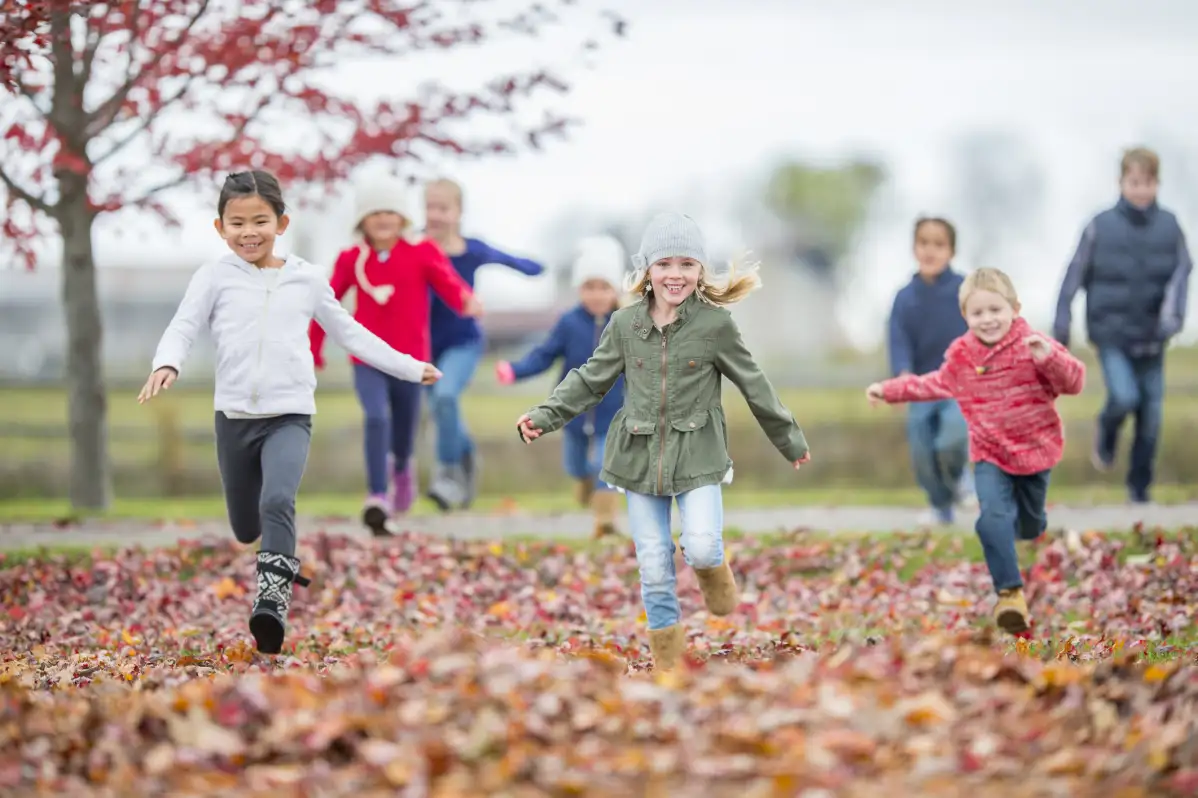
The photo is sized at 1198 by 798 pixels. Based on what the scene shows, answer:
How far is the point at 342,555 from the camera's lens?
387 inches

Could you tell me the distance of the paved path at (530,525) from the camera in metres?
11.2

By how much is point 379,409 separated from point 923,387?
415 centimetres

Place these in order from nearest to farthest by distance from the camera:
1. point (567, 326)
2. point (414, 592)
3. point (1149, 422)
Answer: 1. point (414, 592)
2. point (567, 326)
3. point (1149, 422)

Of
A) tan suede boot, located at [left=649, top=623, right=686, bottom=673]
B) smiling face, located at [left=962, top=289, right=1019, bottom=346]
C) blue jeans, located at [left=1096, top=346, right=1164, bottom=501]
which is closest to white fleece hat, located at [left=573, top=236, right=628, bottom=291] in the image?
smiling face, located at [left=962, top=289, right=1019, bottom=346]

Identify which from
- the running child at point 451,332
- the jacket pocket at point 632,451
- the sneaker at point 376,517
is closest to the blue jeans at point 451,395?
the running child at point 451,332

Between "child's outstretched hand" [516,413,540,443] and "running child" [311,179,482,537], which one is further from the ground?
"running child" [311,179,482,537]

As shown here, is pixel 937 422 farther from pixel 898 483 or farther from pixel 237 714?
pixel 898 483

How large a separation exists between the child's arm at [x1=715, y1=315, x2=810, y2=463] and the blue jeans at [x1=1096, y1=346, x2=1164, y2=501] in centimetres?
589

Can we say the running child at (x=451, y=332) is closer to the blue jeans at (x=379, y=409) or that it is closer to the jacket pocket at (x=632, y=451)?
the blue jeans at (x=379, y=409)

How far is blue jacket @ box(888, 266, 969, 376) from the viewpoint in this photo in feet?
36.5

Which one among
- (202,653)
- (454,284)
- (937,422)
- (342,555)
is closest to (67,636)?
(202,653)

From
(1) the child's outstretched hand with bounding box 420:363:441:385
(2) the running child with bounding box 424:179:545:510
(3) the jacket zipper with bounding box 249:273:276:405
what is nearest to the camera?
(3) the jacket zipper with bounding box 249:273:276:405

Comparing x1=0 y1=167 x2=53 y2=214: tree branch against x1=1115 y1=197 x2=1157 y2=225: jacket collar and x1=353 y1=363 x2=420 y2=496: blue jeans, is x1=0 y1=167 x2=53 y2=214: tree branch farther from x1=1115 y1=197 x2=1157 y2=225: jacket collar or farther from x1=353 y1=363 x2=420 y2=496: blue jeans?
x1=1115 y1=197 x2=1157 y2=225: jacket collar

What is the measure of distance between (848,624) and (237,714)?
4.42 meters
